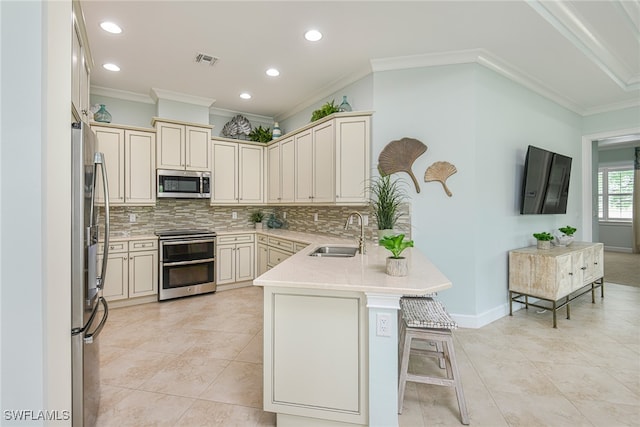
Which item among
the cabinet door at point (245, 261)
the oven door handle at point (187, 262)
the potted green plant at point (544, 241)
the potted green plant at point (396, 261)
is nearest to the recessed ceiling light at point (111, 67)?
the oven door handle at point (187, 262)

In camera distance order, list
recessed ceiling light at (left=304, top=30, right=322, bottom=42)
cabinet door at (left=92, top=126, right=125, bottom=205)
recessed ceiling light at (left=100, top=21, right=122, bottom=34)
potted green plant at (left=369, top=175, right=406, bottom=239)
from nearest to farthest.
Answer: recessed ceiling light at (left=100, top=21, right=122, bottom=34)
recessed ceiling light at (left=304, top=30, right=322, bottom=42)
potted green plant at (left=369, top=175, right=406, bottom=239)
cabinet door at (left=92, top=126, right=125, bottom=205)

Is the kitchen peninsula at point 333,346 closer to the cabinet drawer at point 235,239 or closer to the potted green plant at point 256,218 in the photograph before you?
the cabinet drawer at point 235,239

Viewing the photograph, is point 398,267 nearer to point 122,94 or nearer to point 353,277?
point 353,277

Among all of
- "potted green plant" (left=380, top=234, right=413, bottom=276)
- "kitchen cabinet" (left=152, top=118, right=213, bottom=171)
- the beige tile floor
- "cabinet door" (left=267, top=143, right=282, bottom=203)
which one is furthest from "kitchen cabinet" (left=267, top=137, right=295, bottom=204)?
"potted green plant" (left=380, top=234, right=413, bottom=276)

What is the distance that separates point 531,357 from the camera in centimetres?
252

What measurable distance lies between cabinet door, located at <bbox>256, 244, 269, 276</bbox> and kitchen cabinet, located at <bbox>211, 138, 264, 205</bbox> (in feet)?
2.60

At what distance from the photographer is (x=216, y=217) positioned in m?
4.88

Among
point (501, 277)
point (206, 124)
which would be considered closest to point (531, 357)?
point (501, 277)

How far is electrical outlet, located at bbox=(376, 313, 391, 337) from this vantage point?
1.56 m

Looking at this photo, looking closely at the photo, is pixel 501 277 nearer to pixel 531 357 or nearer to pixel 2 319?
pixel 531 357

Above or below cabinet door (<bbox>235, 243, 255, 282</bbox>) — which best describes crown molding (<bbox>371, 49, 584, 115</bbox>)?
above

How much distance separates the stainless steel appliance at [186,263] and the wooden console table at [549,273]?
3900 mm

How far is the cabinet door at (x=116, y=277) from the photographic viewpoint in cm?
367

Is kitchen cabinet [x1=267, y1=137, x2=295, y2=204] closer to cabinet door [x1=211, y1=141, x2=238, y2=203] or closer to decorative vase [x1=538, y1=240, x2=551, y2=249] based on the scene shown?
cabinet door [x1=211, y1=141, x2=238, y2=203]
